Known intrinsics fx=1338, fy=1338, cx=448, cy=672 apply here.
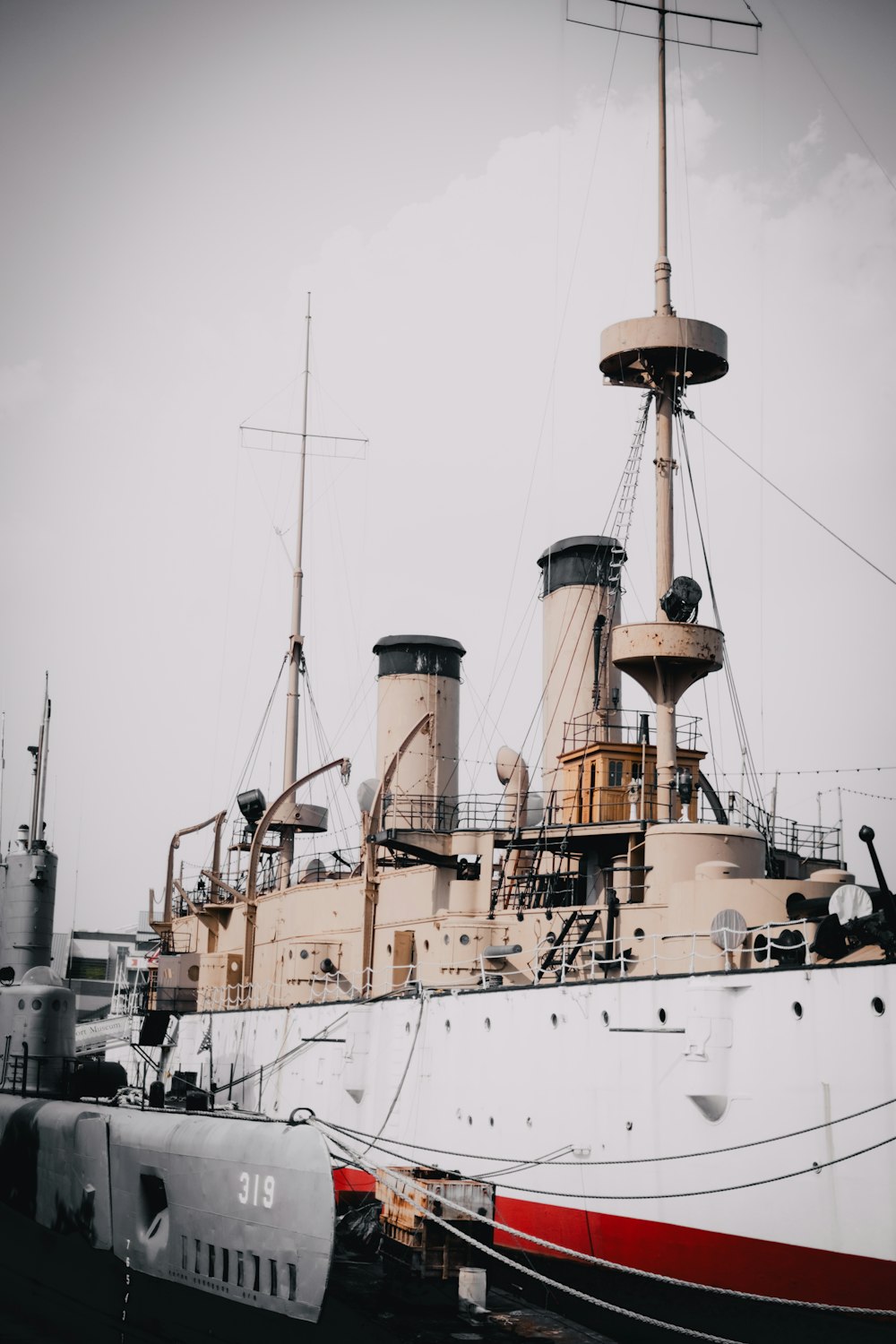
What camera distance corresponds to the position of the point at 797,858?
24469 mm

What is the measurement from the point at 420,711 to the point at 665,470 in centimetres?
1043

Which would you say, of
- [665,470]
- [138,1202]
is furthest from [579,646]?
[138,1202]

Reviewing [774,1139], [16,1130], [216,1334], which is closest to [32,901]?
[16,1130]

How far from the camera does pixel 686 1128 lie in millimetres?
16188

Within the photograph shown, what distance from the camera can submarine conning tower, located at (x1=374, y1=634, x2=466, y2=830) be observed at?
30.5 meters

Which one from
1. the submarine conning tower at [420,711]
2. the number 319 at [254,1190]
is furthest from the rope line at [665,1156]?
the submarine conning tower at [420,711]

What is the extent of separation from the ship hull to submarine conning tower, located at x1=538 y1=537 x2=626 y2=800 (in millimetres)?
6827

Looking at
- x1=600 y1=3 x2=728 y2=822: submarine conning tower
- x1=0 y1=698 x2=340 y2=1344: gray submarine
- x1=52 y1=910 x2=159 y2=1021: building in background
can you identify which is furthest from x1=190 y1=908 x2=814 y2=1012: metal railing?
x1=52 y1=910 x2=159 y2=1021: building in background

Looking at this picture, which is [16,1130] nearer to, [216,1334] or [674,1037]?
[216,1334]

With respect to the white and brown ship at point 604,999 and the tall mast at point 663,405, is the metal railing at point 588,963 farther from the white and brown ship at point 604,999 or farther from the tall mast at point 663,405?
the tall mast at point 663,405

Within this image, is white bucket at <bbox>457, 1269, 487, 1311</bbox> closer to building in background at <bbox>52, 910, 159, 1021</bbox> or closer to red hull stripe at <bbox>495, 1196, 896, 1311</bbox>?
red hull stripe at <bbox>495, 1196, 896, 1311</bbox>

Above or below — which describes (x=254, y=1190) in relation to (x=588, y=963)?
below

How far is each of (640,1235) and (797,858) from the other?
375 inches

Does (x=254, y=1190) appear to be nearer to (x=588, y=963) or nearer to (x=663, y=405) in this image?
(x=588, y=963)
